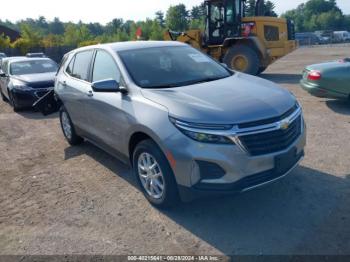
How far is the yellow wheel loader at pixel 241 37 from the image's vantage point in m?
13.0

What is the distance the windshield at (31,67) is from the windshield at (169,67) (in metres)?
7.45

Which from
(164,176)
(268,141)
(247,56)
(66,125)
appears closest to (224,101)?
(268,141)

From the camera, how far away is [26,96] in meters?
9.88

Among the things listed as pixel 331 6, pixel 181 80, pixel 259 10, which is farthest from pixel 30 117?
pixel 331 6

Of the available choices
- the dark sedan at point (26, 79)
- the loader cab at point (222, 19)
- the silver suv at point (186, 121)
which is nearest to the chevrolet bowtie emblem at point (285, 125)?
the silver suv at point (186, 121)

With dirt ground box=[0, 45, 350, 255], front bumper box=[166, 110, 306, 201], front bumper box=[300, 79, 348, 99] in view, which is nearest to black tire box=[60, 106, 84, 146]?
dirt ground box=[0, 45, 350, 255]

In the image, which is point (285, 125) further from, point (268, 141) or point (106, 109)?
point (106, 109)

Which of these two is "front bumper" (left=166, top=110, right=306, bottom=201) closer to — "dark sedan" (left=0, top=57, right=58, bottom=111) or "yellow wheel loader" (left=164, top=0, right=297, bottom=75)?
"dark sedan" (left=0, top=57, right=58, bottom=111)

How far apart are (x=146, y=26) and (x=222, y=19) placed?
172 ft

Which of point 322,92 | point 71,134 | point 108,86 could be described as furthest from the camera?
point 322,92

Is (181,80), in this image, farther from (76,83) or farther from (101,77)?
(76,83)

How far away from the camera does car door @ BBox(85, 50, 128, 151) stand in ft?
14.1

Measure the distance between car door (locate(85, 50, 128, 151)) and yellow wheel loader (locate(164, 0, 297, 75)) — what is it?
8.79 meters

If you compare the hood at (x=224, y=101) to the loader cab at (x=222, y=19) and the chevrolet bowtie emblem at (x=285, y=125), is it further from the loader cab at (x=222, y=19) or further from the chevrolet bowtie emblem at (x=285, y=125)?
the loader cab at (x=222, y=19)
